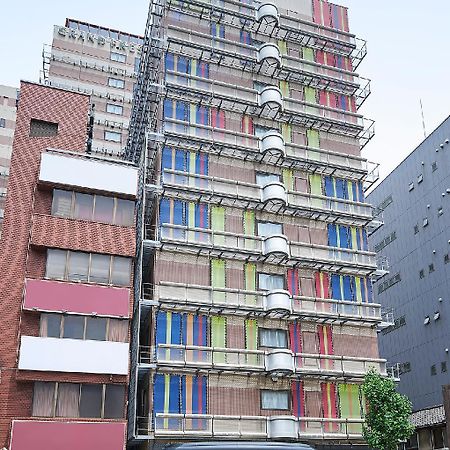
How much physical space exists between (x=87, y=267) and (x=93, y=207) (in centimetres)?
398

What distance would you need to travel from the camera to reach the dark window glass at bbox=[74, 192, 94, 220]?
124ft

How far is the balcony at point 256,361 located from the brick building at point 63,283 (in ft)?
9.55

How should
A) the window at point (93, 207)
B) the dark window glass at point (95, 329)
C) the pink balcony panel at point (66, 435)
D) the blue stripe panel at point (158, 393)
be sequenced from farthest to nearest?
the window at point (93, 207) → the blue stripe panel at point (158, 393) → the dark window glass at point (95, 329) → the pink balcony panel at point (66, 435)

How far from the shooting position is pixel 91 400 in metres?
33.7

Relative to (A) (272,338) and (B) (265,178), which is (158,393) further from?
(B) (265,178)

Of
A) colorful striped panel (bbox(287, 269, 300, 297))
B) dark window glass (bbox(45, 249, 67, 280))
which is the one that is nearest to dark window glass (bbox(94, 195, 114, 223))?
dark window glass (bbox(45, 249, 67, 280))

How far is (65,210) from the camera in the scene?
1485 inches

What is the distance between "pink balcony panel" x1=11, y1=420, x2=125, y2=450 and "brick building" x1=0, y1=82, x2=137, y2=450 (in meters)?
0.05

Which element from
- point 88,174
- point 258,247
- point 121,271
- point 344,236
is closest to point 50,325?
point 121,271

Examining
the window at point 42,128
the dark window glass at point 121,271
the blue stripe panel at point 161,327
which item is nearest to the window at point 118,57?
the window at point 42,128

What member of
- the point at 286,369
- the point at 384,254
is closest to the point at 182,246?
the point at 286,369

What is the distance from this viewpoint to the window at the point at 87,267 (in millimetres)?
35891

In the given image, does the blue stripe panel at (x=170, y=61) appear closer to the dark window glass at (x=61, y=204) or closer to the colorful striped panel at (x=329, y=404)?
the dark window glass at (x=61, y=204)

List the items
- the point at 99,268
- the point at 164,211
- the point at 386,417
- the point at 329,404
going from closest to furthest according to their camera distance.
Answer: the point at 386,417 < the point at 99,268 < the point at 329,404 < the point at 164,211
